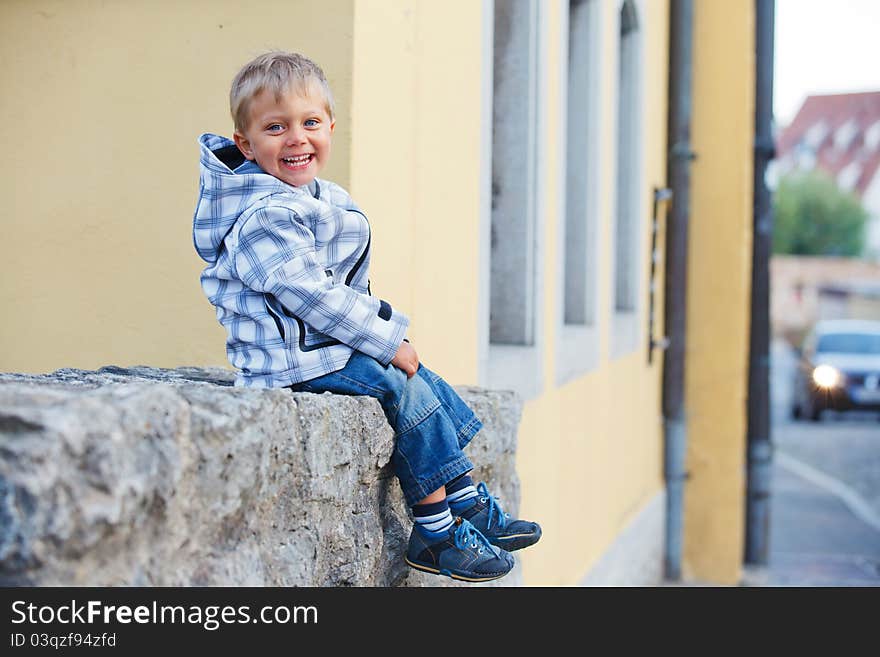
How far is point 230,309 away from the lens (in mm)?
2227

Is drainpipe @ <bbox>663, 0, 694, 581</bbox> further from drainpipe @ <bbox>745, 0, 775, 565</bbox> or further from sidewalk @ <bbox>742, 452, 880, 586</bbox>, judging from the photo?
sidewalk @ <bbox>742, 452, 880, 586</bbox>

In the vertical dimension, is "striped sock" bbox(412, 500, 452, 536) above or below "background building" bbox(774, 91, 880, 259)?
below

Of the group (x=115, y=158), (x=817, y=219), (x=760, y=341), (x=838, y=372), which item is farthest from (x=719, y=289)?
(x=817, y=219)

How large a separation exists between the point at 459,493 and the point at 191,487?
84 centimetres

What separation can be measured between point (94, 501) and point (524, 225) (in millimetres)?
3479

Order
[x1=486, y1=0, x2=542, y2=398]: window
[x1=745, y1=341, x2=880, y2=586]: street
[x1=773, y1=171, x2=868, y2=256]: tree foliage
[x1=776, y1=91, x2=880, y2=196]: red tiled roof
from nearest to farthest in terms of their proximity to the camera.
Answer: [x1=486, y1=0, x2=542, y2=398]: window → [x1=745, y1=341, x2=880, y2=586]: street → [x1=773, y1=171, x2=868, y2=256]: tree foliage → [x1=776, y1=91, x2=880, y2=196]: red tiled roof

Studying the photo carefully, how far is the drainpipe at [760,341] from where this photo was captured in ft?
31.3

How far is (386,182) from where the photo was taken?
3072mm

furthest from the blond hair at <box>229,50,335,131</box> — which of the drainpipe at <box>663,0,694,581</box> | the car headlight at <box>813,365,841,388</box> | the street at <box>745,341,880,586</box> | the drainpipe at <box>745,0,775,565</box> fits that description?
the car headlight at <box>813,365,841,388</box>

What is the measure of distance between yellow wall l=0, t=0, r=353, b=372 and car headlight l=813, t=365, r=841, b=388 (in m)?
15.9

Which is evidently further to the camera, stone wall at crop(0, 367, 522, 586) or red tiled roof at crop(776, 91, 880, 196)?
red tiled roof at crop(776, 91, 880, 196)

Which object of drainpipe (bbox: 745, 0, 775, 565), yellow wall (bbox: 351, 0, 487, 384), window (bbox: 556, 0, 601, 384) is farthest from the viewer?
drainpipe (bbox: 745, 0, 775, 565)

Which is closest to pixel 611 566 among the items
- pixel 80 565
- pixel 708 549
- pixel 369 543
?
pixel 708 549

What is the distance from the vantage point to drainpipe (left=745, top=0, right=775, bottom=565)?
9539mm
